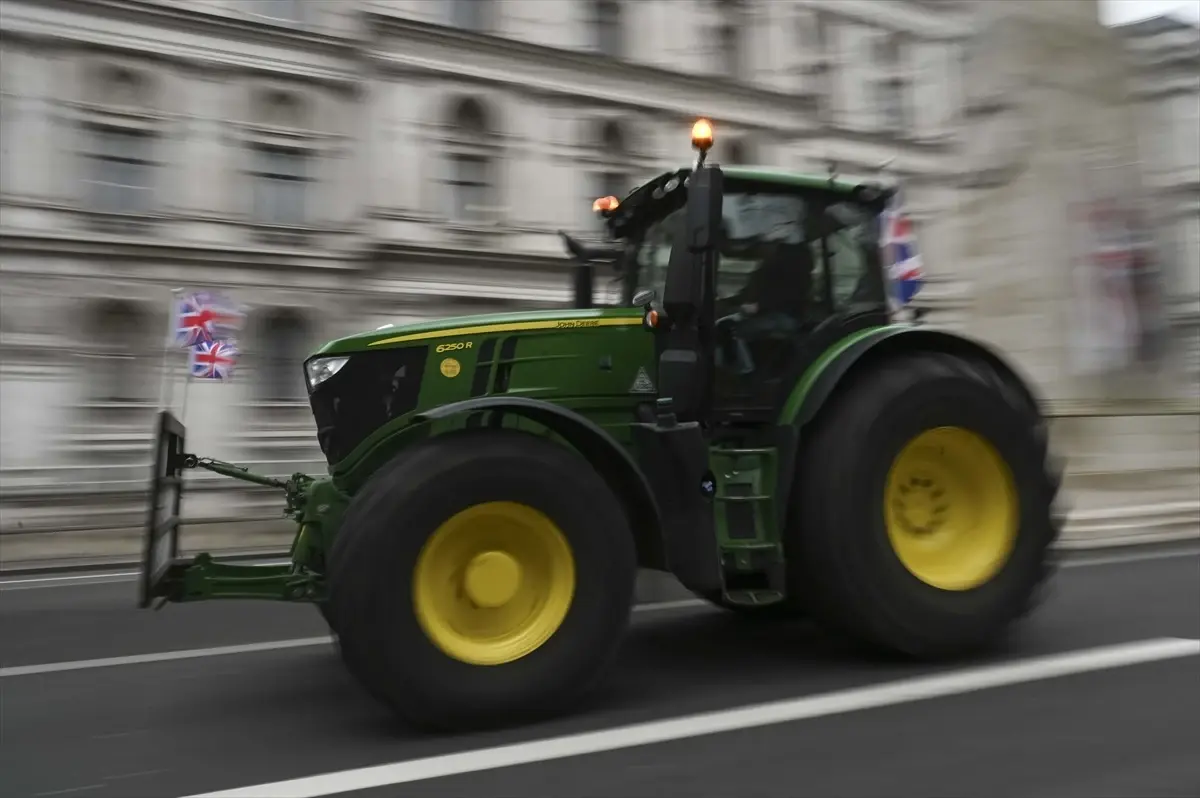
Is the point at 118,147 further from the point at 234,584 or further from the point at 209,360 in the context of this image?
the point at 234,584

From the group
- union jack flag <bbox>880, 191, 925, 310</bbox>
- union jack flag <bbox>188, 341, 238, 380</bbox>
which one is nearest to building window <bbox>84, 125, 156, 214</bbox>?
union jack flag <bbox>188, 341, 238, 380</bbox>

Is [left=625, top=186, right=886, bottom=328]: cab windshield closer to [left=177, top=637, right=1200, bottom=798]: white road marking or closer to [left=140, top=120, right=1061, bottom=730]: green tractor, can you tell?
[left=140, top=120, right=1061, bottom=730]: green tractor

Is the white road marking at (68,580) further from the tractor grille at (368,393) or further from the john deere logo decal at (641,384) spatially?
the john deere logo decal at (641,384)

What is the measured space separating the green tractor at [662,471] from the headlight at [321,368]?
1cm

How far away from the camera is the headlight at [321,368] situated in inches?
173

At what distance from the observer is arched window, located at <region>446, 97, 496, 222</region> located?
68.8ft

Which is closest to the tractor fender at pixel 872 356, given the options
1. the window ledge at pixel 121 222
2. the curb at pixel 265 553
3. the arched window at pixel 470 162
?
the curb at pixel 265 553

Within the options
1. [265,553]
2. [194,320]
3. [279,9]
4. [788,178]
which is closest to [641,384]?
[788,178]

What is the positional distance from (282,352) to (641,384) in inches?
645

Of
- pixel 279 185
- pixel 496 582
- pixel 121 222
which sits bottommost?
pixel 496 582

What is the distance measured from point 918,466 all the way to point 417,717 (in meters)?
2.65

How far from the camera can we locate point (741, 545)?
4.31 meters

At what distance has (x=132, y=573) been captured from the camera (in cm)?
1138

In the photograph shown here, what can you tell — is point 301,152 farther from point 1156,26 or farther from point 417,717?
point 417,717
